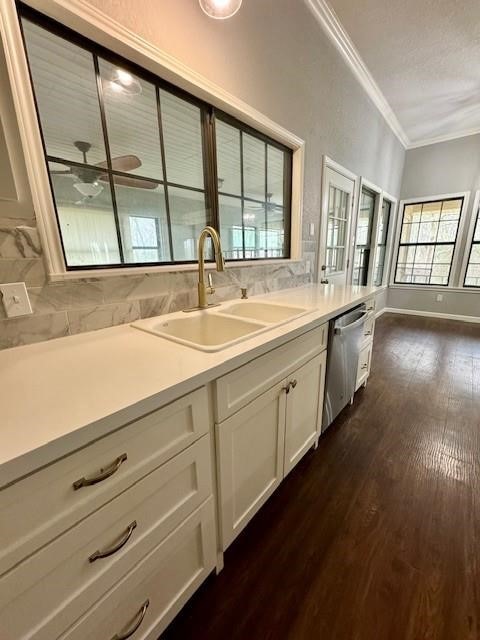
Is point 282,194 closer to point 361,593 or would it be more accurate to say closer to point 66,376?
point 66,376

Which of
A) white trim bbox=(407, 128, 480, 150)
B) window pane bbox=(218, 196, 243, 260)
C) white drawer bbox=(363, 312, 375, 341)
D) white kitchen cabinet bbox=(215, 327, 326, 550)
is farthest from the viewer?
white trim bbox=(407, 128, 480, 150)

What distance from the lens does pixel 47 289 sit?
3.19ft

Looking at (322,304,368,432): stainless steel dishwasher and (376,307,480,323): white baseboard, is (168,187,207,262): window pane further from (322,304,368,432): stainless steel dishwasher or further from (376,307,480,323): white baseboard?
(376,307,480,323): white baseboard

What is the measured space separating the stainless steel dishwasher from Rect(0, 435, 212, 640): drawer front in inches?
38.9

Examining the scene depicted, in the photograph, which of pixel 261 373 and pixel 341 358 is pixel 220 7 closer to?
pixel 261 373

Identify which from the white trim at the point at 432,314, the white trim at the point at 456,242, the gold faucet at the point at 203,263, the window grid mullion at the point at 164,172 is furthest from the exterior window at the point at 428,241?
the window grid mullion at the point at 164,172

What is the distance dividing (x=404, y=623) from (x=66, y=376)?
135 centimetres

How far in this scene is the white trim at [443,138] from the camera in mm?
4066

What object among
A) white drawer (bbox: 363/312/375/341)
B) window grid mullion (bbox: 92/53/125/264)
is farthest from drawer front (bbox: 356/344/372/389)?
window grid mullion (bbox: 92/53/125/264)

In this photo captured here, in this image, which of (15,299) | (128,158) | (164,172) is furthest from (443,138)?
(15,299)

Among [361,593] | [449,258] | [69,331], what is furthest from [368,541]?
[449,258]

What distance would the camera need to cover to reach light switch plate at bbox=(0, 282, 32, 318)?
2.87 feet

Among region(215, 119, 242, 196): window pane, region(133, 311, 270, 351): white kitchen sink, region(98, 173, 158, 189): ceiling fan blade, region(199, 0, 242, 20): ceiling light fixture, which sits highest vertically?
region(199, 0, 242, 20): ceiling light fixture

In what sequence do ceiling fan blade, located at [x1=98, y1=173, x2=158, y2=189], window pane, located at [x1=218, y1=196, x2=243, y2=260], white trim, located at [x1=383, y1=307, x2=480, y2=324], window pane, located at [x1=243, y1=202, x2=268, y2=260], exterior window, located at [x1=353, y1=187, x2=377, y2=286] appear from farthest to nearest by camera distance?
1. white trim, located at [x1=383, y1=307, x2=480, y2=324]
2. exterior window, located at [x1=353, y1=187, x2=377, y2=286]
3. window pane, located at [x1=243, y1=202, x2=268, y2=260]
4. window pane, located at [x1=218, y1=196, x2=243, y2=260]
5. ceiling fan blade, located at [x1=98, y1=173, x2=158, y2=189]
